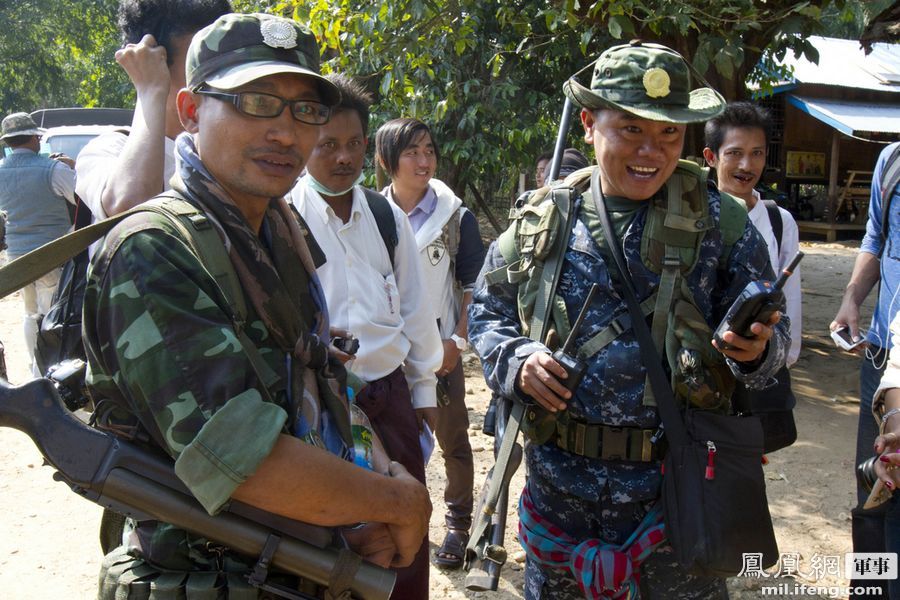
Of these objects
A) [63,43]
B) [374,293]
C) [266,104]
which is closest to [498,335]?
[374,293]

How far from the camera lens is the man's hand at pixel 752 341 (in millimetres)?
2064

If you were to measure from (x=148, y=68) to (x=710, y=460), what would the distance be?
1939 mm

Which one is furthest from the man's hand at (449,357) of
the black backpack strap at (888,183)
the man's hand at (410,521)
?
the man's hand at (410,521)

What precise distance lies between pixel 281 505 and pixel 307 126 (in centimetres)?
83

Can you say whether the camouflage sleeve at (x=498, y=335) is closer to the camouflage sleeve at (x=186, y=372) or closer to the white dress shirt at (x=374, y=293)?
the white dress shirt at (x=374, y=293)

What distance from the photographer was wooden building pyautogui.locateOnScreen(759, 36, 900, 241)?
17.6 meters

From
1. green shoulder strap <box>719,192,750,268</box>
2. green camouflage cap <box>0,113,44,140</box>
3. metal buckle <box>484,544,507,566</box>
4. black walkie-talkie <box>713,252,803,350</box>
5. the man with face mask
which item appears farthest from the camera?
green camouflage cap <box>0,113,44,140</box>

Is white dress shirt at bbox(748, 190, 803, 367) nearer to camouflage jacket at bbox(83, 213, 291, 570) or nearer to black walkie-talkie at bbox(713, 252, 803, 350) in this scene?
black walkie-talkie at bbox(713, 252, 803, 350)

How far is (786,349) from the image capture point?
230 centimetres

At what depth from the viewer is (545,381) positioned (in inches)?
87.9

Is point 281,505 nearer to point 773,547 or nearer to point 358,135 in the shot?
point 773,547

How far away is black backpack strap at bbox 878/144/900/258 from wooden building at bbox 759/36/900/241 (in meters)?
14.7

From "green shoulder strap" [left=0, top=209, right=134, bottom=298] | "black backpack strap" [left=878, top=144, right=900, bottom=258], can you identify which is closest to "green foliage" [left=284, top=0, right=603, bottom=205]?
"black backpack strap" [left=878, top=144, right=900, bottom=258]

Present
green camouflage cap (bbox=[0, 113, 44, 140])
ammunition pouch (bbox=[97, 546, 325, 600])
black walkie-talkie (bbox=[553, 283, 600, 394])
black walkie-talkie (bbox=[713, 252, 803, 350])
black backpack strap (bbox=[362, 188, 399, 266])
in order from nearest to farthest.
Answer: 1. ammunition pouch (bbox=[97, 546, 325, 600])
2. black walkie-talkie (bbox=[713, 252, 803, 350])
3. black walkie-talkie (bbox=[553, 283, 600, 394])
4. black backpack strap (bbox=[362, 188, 399, 266])
5. green camouflage cap (bbox=[0, 113, 44, 140])
